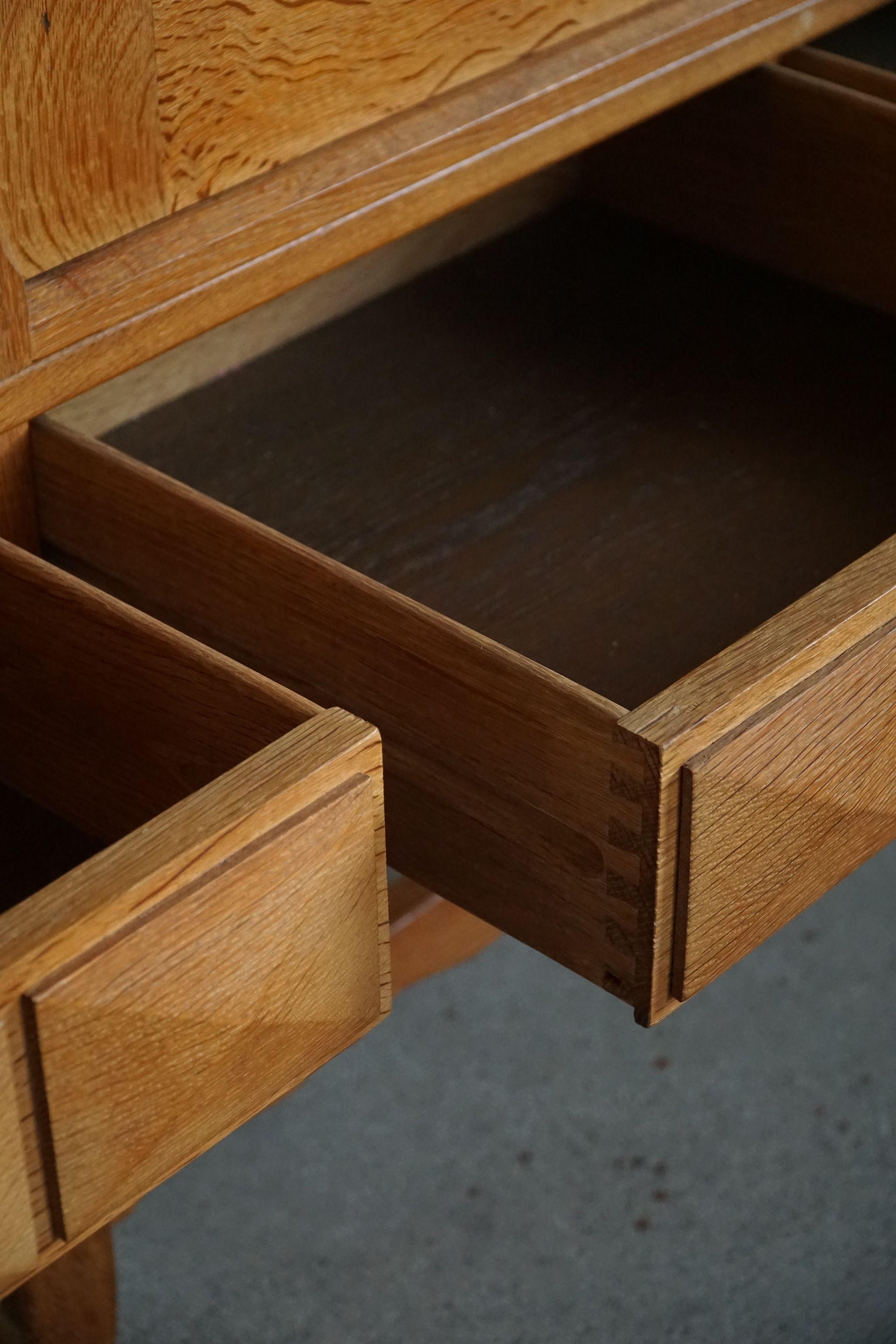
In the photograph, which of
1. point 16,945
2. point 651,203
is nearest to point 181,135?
point 16,945

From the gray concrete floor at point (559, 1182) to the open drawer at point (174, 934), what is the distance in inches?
33.1

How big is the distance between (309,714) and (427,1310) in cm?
95

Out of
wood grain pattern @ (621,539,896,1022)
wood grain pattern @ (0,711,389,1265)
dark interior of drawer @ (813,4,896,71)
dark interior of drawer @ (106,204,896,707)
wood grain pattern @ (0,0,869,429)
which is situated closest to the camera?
wood grain pattern @ (0,711,389,1265)

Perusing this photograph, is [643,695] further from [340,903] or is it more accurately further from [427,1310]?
[427,1310]

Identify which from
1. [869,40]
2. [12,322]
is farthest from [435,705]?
[869,40]

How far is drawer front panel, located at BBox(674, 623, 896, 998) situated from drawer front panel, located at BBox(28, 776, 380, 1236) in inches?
5.4

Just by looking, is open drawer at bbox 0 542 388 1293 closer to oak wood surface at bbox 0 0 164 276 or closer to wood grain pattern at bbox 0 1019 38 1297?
wood grain pattern at bbox 0 1019 38 1297

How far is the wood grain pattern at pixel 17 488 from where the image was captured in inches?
35.4

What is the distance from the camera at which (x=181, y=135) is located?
82 cm

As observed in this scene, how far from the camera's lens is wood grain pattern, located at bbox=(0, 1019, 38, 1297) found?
22.3 inches

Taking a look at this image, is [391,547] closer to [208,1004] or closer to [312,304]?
[312,304]

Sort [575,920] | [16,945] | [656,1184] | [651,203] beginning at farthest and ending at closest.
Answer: [656,1184] < [651,203] < [575,920] < [16,945]

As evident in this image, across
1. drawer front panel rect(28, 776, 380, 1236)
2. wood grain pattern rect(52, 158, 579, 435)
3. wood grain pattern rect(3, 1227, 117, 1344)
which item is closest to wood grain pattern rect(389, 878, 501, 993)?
wood grain pattern rect(3, 1227, 117, 1344)

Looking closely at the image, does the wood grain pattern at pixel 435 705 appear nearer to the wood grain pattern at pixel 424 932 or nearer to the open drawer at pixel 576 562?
the open drawer at pixel 576 562
